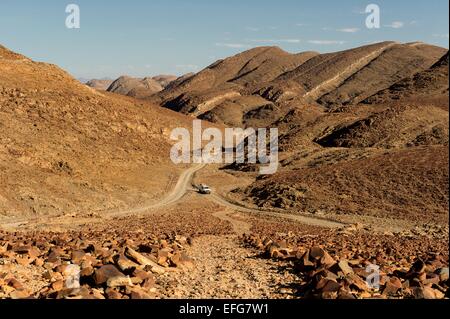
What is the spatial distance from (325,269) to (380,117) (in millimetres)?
60487

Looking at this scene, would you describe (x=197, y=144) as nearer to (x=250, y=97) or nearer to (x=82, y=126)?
(x=82, y=126)

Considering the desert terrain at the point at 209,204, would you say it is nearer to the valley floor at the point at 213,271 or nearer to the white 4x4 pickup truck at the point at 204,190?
the valley floor at the point at 213,271

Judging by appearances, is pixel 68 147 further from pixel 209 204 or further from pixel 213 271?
pixel 213 271

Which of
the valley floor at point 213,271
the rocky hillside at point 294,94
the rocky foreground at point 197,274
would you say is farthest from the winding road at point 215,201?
the rocky hillside at point 294,94

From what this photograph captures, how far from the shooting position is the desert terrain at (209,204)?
11.0 meters

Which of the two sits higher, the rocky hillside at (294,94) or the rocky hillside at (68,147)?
the rocky hillside at (294,94)

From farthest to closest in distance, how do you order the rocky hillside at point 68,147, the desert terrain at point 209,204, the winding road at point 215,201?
the rocky hillside at point 68,147 → the winding road at point 215,201 → the desert terrain at point 209,204

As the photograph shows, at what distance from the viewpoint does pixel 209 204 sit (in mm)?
42781

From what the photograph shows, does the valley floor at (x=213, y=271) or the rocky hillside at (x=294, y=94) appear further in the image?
the rocky hillside at (x=294, y=94)

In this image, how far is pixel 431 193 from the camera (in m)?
37.8

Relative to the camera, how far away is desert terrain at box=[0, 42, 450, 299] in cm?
1098

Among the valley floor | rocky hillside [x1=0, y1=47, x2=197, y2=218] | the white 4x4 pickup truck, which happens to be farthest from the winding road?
the valley floor

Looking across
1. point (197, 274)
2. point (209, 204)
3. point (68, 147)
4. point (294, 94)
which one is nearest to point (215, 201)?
point (209, 204)
